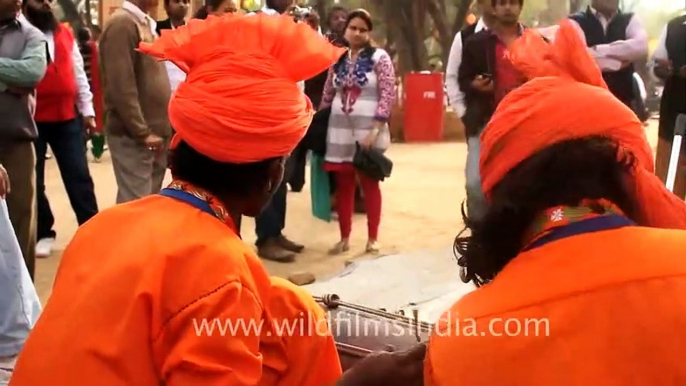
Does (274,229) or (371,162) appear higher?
(371,162)

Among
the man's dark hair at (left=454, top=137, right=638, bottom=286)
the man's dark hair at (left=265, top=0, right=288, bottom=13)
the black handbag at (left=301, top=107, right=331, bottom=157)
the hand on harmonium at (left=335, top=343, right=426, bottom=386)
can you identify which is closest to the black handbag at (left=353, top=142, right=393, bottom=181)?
the black handbag at (left=301, top=107, right=331, bottom=157)

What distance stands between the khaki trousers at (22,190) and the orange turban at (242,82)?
2585mm

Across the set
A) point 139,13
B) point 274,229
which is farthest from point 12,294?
point 274,229

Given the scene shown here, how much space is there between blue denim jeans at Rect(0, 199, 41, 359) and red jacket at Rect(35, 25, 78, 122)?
1.85 meters

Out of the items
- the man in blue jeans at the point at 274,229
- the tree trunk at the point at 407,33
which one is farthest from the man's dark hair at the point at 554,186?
the tree trunk at the point at 407,33

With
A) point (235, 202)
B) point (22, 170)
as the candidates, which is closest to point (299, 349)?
point (235, 202)

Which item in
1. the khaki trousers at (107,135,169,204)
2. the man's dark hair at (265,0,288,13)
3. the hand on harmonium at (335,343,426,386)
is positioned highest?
the hand on harmonium at (335,343,426,386)

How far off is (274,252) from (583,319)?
4504mm

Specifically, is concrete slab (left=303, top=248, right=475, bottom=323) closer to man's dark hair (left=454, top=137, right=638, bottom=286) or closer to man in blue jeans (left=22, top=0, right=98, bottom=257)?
man in blue jeans (left=22, top=0, right=98, bottom=257)

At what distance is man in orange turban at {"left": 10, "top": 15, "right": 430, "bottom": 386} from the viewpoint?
1725 millimetres

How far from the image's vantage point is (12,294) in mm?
3686

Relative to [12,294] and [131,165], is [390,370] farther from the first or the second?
[131,165]

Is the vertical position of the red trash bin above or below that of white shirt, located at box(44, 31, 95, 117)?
below

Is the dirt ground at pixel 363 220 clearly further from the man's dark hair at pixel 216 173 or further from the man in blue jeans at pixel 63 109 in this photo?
the man's dark hair at pixel 216 173
